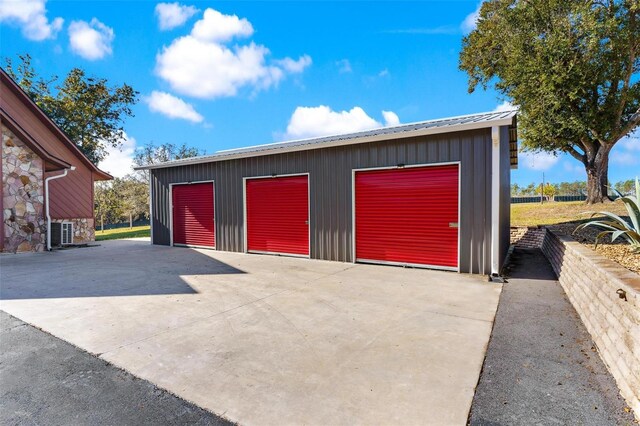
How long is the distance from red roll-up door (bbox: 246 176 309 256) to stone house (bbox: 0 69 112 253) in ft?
23.2

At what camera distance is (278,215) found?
919 centimetres

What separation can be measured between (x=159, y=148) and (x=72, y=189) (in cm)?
2187

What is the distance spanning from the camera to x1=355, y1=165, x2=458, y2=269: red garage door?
6.67m

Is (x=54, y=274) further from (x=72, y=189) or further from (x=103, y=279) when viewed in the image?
(x=72, y=189)

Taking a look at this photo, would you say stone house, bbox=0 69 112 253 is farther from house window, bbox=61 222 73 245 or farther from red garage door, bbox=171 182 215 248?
red garage door, bbox=171 182 215 248

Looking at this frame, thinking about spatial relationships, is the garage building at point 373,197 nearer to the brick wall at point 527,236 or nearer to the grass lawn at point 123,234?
the brick wall at point 527,236

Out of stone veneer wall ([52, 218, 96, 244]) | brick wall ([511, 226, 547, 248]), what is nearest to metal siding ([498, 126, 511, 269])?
brick wall ([511, 226, 547, 248])

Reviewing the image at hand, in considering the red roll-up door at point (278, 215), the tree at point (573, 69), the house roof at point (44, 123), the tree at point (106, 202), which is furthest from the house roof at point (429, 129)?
the tree at point (106, 202)

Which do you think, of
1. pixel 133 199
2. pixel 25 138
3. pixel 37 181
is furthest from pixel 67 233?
pixel 133 199

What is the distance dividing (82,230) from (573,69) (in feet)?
69.3

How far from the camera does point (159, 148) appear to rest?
110ft

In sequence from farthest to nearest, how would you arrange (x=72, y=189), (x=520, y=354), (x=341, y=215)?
(x=72, y=189), (x=341, y=215), (x=520, y=354)

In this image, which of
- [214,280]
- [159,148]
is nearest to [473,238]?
[214,280]

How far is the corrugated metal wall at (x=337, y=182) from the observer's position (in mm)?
6305
